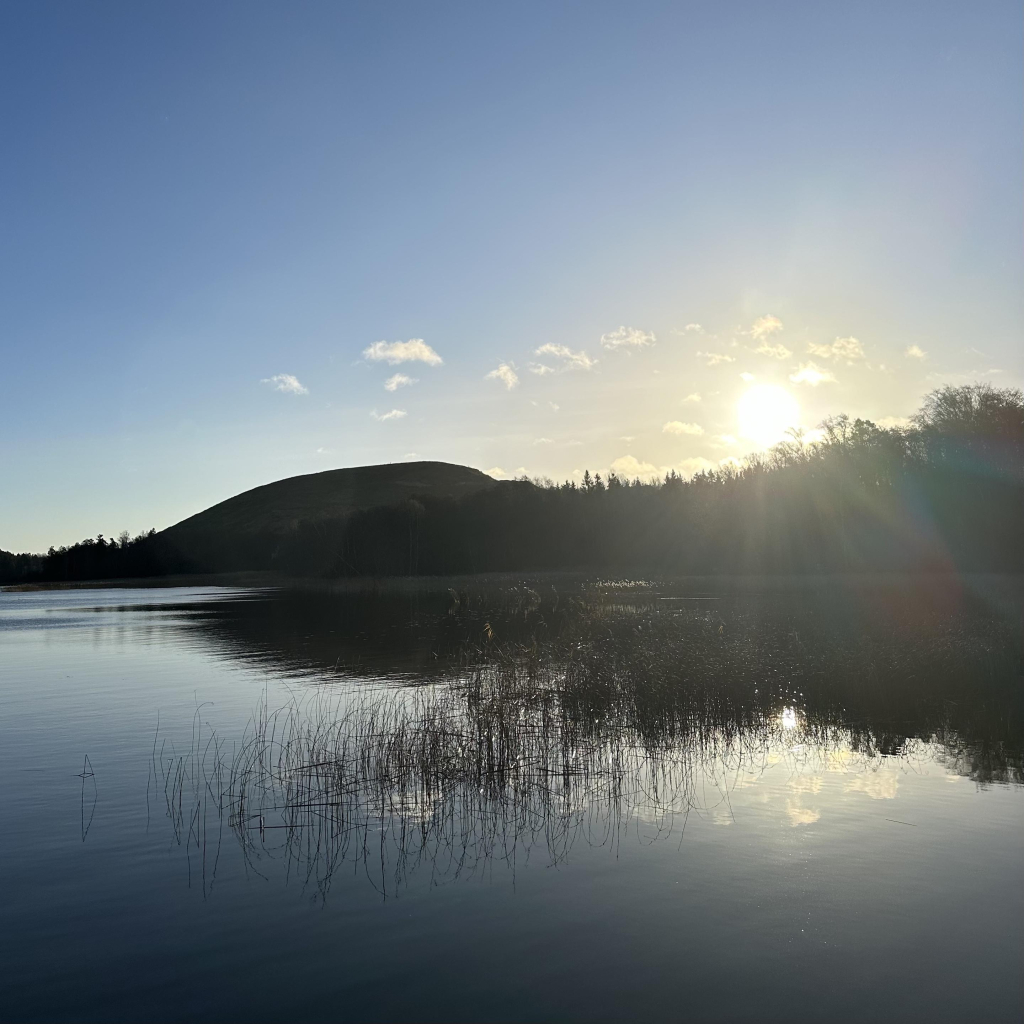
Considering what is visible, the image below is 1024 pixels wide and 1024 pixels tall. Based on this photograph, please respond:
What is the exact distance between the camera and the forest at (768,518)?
61.0 meters

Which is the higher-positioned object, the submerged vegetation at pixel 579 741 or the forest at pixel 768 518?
the forest at pixel 768 518

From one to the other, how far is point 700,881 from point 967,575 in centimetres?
5309

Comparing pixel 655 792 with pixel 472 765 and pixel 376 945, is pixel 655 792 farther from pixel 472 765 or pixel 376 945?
pixel 376 945

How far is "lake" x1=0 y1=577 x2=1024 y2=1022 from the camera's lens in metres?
7.27

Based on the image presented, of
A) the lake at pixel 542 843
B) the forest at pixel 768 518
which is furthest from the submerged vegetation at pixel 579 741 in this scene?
the forest at pixel 768 518

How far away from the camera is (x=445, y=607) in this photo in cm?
5959

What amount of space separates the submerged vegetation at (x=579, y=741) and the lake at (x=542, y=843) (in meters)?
0.08

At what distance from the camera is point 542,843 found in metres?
11.0

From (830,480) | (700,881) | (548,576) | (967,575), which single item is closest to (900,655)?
(700,881)

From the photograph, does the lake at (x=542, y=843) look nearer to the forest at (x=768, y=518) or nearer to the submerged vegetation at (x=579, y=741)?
the submerged vegetation at (x=579, y=741)

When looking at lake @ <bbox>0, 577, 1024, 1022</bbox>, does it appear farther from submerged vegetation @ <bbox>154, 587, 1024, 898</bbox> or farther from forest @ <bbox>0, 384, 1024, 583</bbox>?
forest @ <bbox>0, 384, 1024, 583</bbox>

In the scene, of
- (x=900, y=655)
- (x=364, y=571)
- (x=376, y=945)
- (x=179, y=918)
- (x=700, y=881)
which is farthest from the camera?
(x=364, y=571)

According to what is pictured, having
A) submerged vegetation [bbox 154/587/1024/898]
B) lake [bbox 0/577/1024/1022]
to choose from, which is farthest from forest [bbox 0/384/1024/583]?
lake [bbox 0/577/1024/1022]

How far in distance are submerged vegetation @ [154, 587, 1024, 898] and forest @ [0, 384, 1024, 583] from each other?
118ft
